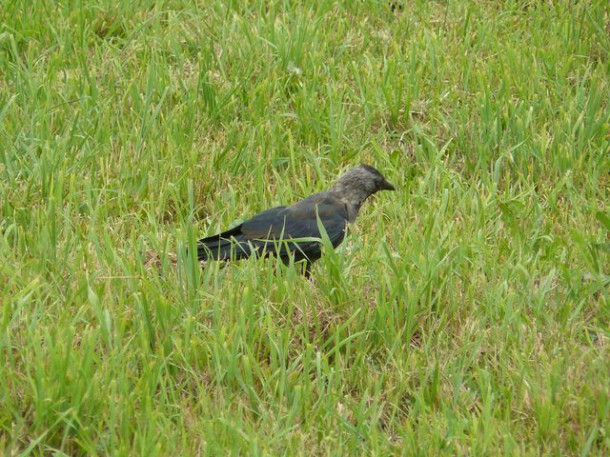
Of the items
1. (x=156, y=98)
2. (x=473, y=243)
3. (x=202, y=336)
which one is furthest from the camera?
(x=156, y=98)

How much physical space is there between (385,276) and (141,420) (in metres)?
1.36

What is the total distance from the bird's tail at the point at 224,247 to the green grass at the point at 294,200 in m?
0.08

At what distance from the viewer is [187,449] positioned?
3.91 m

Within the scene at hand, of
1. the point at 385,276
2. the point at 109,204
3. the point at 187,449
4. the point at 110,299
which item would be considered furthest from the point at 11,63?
the point at 187,449

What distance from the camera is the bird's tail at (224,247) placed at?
518 centimetres

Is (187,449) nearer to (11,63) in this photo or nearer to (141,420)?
(141,420)

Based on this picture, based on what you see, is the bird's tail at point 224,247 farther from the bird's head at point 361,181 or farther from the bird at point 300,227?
the bird's head at point 361,181

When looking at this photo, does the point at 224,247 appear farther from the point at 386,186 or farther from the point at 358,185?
the point at 386,186

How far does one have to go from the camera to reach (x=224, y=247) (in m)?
5.25

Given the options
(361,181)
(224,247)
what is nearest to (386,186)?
(361,181)

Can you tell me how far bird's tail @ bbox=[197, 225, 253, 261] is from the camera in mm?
5184

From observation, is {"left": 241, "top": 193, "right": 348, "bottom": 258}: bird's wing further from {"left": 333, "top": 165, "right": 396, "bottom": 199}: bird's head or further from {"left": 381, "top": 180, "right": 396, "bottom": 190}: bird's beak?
{"left": 381, "top": 180, "right": 396, "bottom": 190}: bird's beak

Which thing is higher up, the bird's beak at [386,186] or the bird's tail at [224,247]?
the bird's tail at [224,247]

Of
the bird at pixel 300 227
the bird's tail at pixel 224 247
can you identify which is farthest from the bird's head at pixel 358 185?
the bird's tail at pixel 224 247
